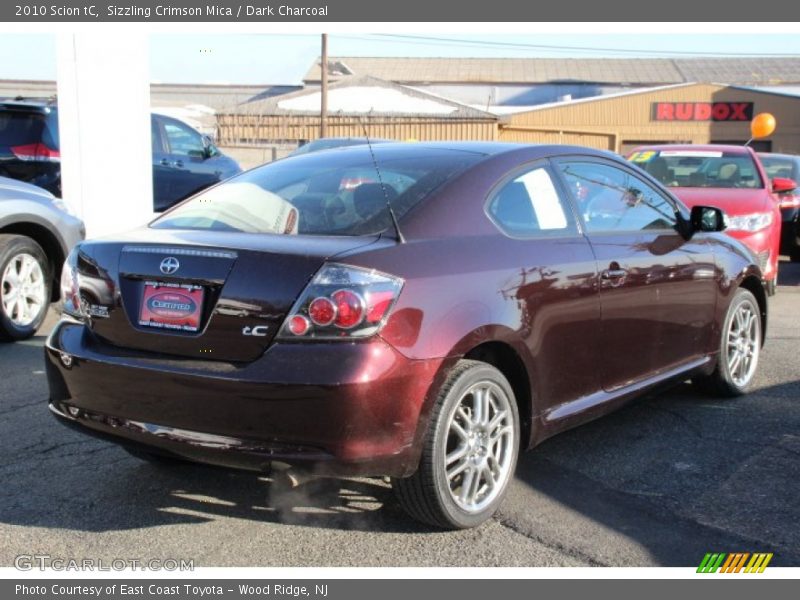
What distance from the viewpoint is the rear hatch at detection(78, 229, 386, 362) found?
3.05 metres

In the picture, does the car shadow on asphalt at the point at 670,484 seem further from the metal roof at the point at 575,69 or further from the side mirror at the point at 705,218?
the metal roof at the point at 575,69

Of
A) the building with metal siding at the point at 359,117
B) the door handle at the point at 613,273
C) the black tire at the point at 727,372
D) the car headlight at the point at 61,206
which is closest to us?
the door handle at the point at 613,273

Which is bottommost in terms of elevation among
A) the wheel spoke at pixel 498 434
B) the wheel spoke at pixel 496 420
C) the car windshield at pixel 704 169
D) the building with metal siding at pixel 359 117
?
the wheel spoke at pixel 498 434

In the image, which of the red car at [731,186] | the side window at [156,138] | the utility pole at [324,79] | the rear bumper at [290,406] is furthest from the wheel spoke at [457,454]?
the utility pole at [324,79]

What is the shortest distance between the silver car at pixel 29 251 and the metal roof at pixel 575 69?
45019mm

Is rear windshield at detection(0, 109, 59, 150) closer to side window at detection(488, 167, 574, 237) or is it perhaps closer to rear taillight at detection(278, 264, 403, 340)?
side window at detection(488, 167, 574, 237)

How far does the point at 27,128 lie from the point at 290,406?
298 inches

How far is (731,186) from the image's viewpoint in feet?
30.7

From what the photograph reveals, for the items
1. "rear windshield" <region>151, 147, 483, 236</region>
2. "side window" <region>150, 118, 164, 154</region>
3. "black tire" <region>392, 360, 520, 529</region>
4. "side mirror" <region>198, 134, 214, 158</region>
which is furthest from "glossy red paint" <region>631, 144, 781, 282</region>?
"side window" <region>150, 118, 164, 154</region>

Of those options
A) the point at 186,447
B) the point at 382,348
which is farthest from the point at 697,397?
the point at 186,447

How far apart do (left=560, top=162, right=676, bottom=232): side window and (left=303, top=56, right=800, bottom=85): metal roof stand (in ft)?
156

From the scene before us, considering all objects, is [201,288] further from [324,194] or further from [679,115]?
[679,115]

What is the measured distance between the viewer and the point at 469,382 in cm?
333

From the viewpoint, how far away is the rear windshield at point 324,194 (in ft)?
11.5
